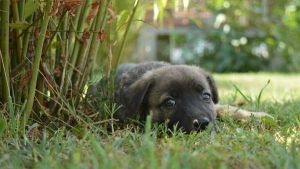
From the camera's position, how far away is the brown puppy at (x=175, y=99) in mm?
3996

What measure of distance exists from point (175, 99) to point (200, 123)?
37cm

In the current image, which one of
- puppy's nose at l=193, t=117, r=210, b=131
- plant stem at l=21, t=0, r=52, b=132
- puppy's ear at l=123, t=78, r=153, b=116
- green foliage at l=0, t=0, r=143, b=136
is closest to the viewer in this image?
plant stem at l=21, t=0, r=52, b=132

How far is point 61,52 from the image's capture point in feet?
13.2

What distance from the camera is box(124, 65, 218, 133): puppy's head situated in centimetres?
403

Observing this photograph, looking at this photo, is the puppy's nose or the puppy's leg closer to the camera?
the puppy's nose

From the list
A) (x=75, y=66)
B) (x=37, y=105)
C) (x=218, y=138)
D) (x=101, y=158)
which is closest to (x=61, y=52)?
(x=75, y=66)

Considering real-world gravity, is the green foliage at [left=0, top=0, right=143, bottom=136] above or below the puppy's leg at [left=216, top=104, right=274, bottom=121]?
above

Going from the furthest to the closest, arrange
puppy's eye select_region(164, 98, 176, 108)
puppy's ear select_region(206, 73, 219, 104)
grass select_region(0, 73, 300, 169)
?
puppy's ear select_region(206, 73, 219, 104) < puppy's eye select_region(164, 98, 176, 108) < grass select_region(0, 73, 300, 169)

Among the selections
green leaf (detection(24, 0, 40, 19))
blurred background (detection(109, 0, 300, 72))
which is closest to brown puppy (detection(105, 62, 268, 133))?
green leaf (detection(24, 0, 40, 19))

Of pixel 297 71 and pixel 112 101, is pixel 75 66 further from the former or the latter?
pixel 297 71

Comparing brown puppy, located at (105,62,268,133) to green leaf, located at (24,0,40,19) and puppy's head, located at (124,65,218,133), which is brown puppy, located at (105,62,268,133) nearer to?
puppy's head, located at (124,65,218,133)

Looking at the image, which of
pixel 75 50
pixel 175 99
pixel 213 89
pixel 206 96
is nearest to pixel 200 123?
pixel 175 99

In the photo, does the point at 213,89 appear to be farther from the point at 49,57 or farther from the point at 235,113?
the point at 49,57

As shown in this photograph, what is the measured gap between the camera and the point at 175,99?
13.7 ft
